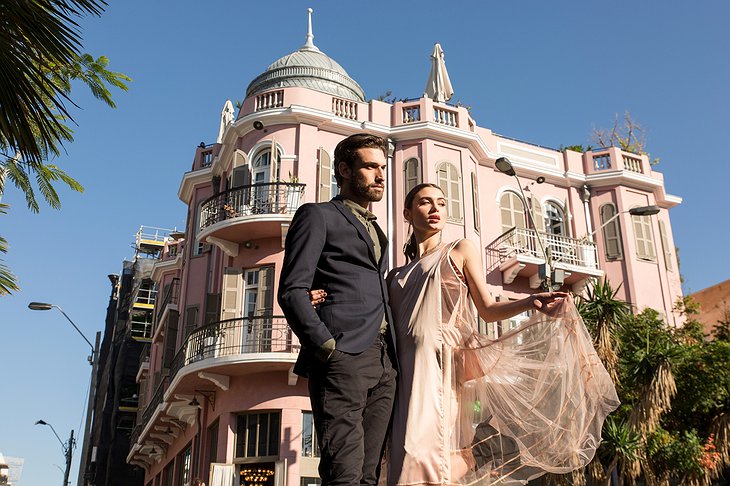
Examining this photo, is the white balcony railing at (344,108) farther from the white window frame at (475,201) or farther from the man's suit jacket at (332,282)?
the man's suit jacket at (332,282)

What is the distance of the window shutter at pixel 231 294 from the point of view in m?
22.3

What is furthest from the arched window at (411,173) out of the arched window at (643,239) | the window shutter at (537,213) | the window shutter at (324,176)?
the arched window at (643,239)

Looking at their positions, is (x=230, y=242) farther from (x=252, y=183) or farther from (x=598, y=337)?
(x=598, y=337)

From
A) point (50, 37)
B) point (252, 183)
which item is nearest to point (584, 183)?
point (252, 183)

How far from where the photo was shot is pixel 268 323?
69.9ft

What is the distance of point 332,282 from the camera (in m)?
3.86

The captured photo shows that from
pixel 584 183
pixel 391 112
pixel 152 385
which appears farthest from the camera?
pixel 152 385

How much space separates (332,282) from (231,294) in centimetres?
1909

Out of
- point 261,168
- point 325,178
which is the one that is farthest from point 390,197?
point 261,168

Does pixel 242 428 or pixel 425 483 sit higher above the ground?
pixel 242 428

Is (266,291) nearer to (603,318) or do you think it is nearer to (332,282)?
(603,318)

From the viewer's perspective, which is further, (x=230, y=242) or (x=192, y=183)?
(x=192, y=183)

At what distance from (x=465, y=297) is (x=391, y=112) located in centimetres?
2154

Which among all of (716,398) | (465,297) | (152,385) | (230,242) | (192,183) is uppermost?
(192,183)
